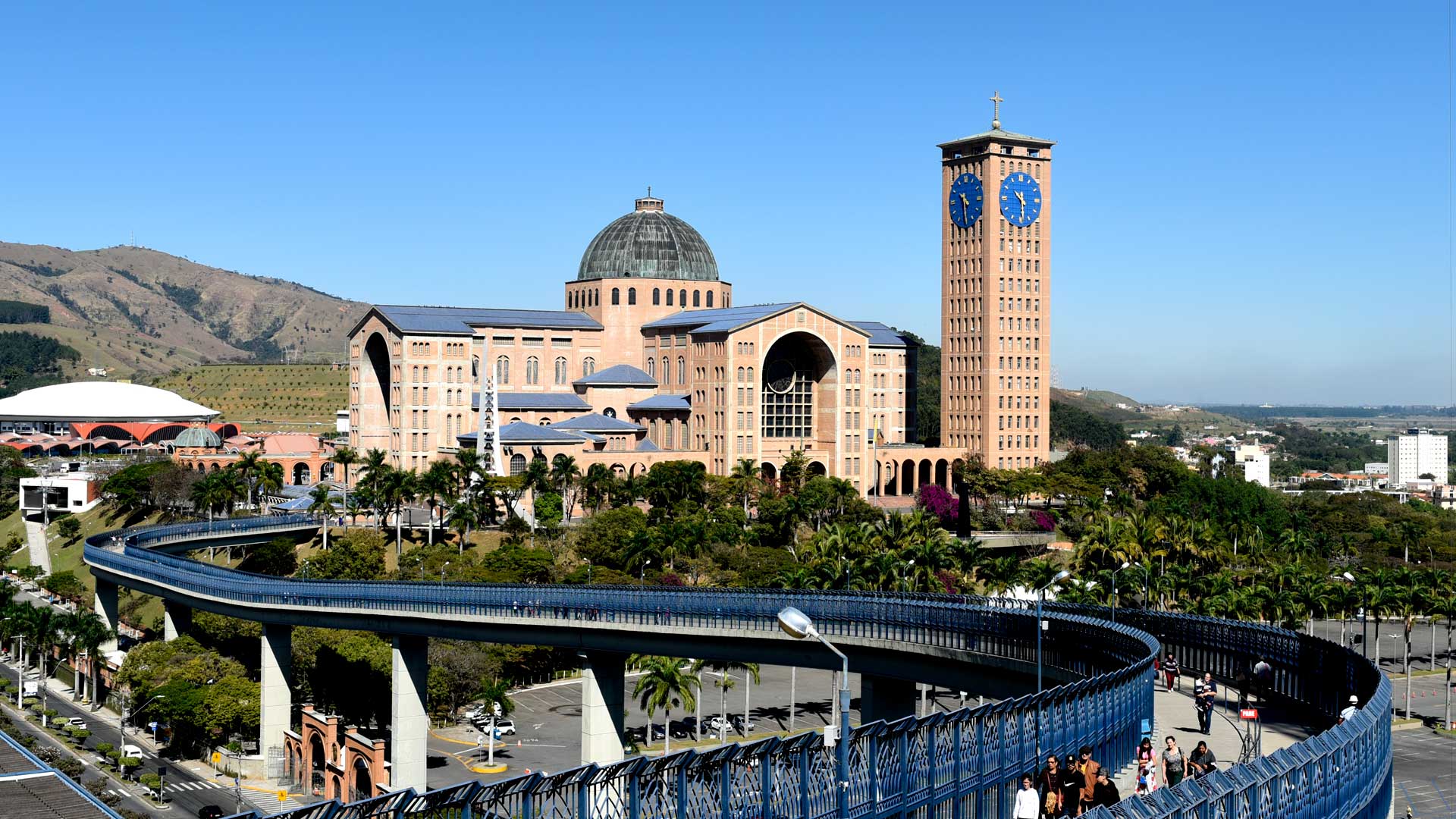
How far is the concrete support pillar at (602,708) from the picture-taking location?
65688mm

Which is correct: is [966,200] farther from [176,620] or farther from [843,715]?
[843,715]

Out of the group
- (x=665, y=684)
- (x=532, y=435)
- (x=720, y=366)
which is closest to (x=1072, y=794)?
(x=665, y=684)

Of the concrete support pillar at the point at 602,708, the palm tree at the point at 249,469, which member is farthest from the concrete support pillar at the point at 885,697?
the palm tree at the point at 249,469

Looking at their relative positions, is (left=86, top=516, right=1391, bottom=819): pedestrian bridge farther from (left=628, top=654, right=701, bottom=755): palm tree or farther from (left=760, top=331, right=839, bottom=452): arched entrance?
(left=760, top=331, right=839, bottom=452): arched entrance

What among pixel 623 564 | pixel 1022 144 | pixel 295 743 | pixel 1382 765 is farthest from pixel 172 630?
pixel 1022 144

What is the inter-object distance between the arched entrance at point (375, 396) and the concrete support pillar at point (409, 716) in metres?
74.2

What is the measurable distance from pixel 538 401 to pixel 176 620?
5302 cm

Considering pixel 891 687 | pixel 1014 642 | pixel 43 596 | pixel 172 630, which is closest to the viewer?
pixel 1014 642

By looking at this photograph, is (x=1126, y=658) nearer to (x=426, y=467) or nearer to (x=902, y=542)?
(x=902, y=542)

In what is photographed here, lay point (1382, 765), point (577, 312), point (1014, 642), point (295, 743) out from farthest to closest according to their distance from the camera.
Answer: point (577, 312)
point (295, 743)
point (1014, 642)
point (1382, 765)

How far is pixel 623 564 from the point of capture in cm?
10788

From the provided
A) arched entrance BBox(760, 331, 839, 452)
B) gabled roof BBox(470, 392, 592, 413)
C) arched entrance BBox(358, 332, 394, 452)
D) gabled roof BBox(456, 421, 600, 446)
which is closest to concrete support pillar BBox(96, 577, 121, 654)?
gabled roof BBox(456, 421, 600, 446)

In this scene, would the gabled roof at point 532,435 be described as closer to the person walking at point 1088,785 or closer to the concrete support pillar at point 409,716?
the concrete support pillar at point 409,716

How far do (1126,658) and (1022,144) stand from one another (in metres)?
112
